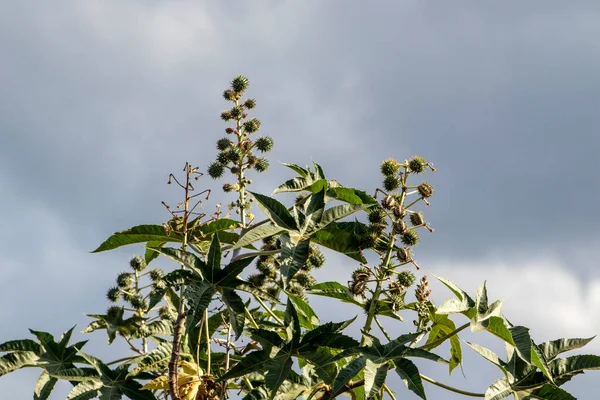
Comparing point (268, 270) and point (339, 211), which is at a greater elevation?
point (268, 270)

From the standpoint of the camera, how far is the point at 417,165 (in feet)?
18.0

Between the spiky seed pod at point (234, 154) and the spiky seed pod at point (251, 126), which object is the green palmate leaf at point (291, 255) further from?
the spiky seed pod at point (251, 126)

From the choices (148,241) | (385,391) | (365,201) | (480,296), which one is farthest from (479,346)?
(148,241)

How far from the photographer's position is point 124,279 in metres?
6.78

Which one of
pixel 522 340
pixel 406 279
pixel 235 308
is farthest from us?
pixel 406 279

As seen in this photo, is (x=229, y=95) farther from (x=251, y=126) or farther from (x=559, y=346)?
(x=559, y=346)

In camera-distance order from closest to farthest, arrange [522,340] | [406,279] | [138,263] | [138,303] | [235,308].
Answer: [522,340] → [235,308] → [406,279] → [138,303] → [138,263]

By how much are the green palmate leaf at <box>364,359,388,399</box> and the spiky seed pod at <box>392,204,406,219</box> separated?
1202 millimetres

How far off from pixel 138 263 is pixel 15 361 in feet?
5.11

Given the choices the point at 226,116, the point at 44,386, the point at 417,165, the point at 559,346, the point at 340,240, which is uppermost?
the point at 226,116

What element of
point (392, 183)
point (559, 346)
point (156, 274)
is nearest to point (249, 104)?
point (156, 274)

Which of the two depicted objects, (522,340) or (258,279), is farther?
(258,279)

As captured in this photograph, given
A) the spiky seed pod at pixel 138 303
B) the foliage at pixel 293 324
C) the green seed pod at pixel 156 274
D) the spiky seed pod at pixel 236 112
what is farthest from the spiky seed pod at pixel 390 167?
the green seed pod at pixel 156 274

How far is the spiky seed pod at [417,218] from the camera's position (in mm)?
5188
